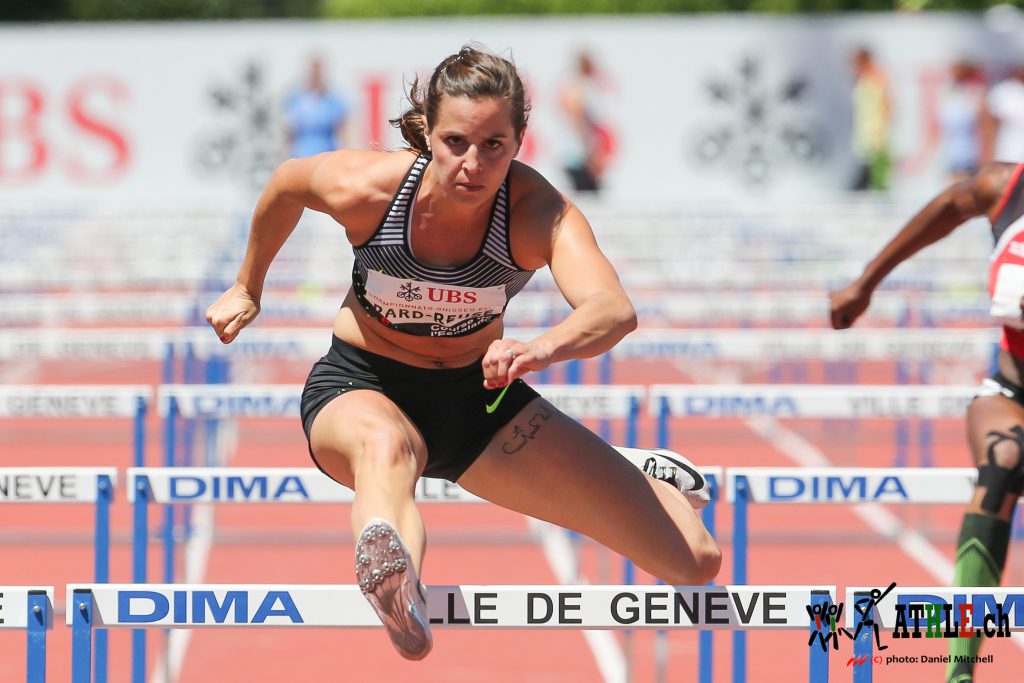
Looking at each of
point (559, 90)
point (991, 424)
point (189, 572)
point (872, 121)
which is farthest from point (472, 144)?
point (559, 90)

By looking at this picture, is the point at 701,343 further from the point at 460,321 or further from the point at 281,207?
the point at 281,207

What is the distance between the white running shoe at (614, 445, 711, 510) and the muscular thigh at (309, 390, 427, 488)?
717 mm

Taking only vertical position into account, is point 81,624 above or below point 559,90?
below

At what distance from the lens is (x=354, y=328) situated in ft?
14.4

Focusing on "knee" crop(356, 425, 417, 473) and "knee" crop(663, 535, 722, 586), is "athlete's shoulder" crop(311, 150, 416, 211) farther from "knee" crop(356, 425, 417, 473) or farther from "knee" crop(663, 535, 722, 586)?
"knee" crop(663, 535, 722, 586)

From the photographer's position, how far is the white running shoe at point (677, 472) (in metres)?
4.45

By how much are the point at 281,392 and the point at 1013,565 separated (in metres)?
3.52

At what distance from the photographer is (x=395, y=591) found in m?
3.23

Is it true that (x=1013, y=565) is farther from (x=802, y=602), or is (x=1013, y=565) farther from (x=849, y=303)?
(x=802, y=602)

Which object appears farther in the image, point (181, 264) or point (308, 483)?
point (181, 264)

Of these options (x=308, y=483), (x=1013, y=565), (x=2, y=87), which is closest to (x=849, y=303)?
(x=308, y=483)

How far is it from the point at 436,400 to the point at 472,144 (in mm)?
772

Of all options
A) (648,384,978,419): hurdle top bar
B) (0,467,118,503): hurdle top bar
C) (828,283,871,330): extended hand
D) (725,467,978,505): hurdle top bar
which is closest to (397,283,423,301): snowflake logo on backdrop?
(0,467,118,503): hurdle top bar

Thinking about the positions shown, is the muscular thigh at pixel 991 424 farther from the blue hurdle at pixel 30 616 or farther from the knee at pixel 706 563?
the blue hurdle at pixel 30 616
